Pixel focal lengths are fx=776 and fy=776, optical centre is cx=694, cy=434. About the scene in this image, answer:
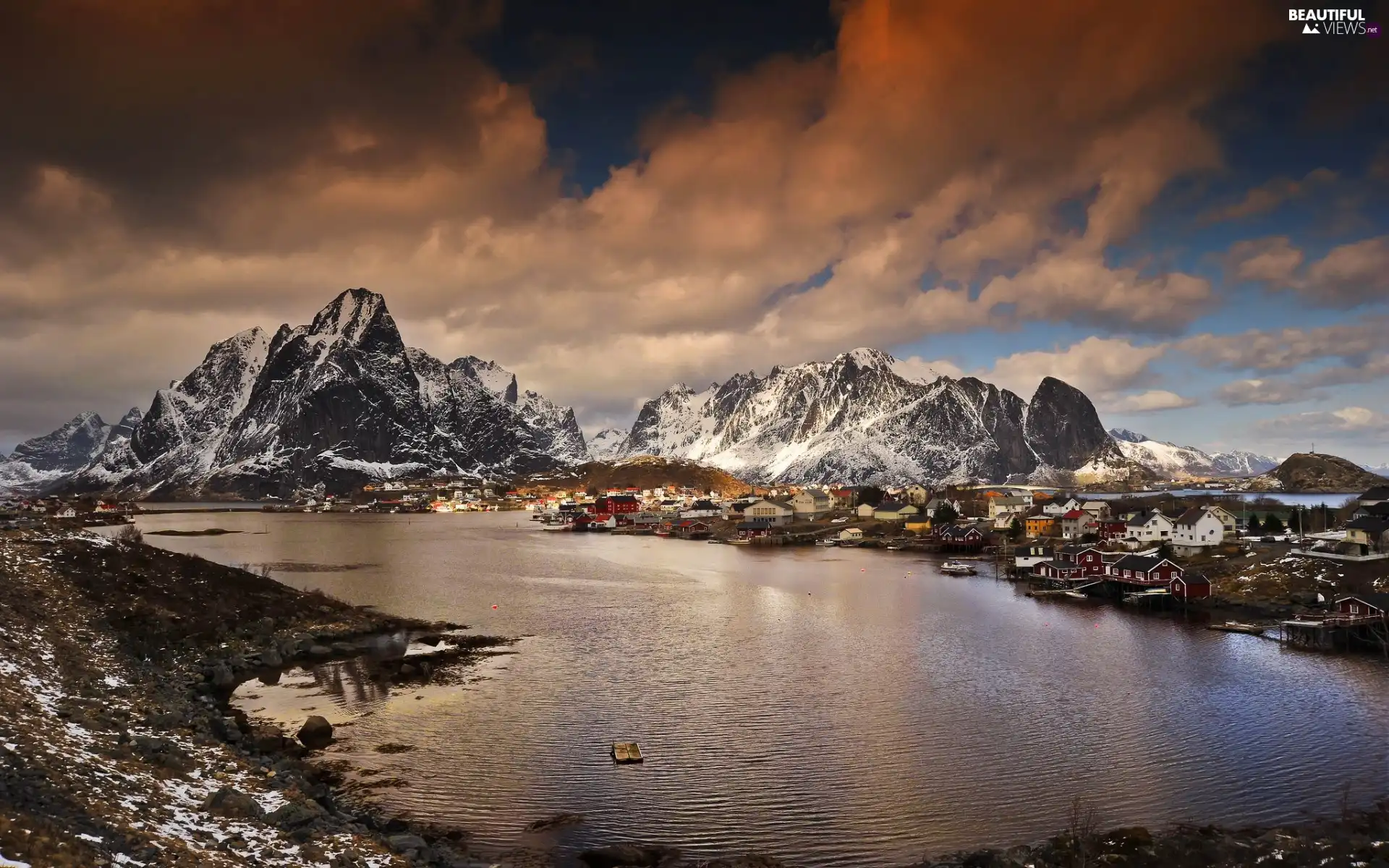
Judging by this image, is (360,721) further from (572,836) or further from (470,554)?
(470,554)

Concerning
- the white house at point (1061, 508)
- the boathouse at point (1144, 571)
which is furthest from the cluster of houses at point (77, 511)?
the white house at point (1061, 508)

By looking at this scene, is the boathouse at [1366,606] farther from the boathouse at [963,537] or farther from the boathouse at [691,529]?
the boathouse at [691,529]

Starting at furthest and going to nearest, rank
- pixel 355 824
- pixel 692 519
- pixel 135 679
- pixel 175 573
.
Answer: pixel 692 519 → pixel 175 573 → pixel 135 679 → pixel 355 824

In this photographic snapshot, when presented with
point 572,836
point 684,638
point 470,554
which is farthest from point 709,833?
point 470,554

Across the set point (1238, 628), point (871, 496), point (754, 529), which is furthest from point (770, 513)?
point (1238, 628)

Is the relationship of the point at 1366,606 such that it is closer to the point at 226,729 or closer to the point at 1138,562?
the point at 1138,562

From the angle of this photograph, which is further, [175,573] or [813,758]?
[175,573]

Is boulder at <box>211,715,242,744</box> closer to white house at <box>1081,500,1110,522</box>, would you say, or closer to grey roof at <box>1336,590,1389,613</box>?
grey roof at <box>1336,590,1389,613</box>
